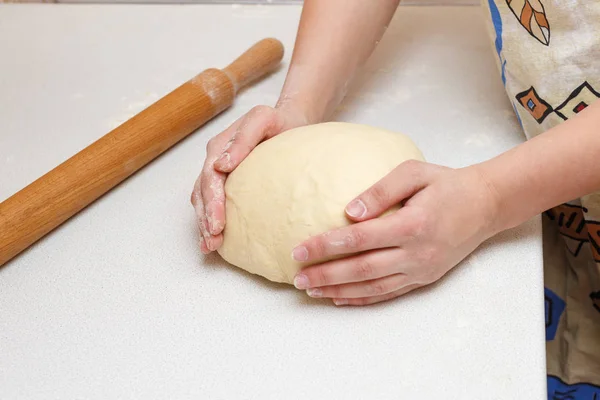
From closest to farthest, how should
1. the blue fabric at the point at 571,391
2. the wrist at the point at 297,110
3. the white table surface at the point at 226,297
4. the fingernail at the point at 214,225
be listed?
1. the white table surface at the point at 226,297
2. the fingernail at the point at 214,225
3. the wrist at the point at 297,110
4. the blue fabric at the point at 571,391

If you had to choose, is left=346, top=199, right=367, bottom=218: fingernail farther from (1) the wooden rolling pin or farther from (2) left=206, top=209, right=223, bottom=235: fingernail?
(1) the wooden rolling pin

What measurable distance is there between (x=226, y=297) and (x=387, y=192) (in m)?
0.28

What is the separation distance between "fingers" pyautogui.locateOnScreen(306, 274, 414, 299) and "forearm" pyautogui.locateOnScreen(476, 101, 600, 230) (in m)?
0.18

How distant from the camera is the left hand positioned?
0.79 meters

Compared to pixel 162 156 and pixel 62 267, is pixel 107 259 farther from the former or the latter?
pixel 162 156

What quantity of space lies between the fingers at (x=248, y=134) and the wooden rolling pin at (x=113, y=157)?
0.62 feet

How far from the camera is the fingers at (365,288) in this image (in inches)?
32.2

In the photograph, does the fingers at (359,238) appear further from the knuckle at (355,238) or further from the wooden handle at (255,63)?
the wooden handle at (255,63)

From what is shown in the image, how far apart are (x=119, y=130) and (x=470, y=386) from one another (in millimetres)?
735

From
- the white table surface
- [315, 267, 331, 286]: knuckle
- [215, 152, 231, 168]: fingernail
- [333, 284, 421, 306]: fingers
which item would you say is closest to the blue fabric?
the white table surface

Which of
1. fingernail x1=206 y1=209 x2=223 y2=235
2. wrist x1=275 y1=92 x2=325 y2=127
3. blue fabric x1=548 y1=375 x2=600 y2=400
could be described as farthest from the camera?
blue fabric x1=548 y1=375 x2=600 y2=400

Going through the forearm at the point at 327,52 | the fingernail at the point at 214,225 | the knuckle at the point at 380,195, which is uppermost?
the forearm at the point at 327,52

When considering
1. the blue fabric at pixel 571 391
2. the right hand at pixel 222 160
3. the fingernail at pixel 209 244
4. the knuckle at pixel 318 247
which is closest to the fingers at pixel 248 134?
the right hand at pixel 222 160

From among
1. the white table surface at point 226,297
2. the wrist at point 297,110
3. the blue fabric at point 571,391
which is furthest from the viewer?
the blue fabric at point 571,391
